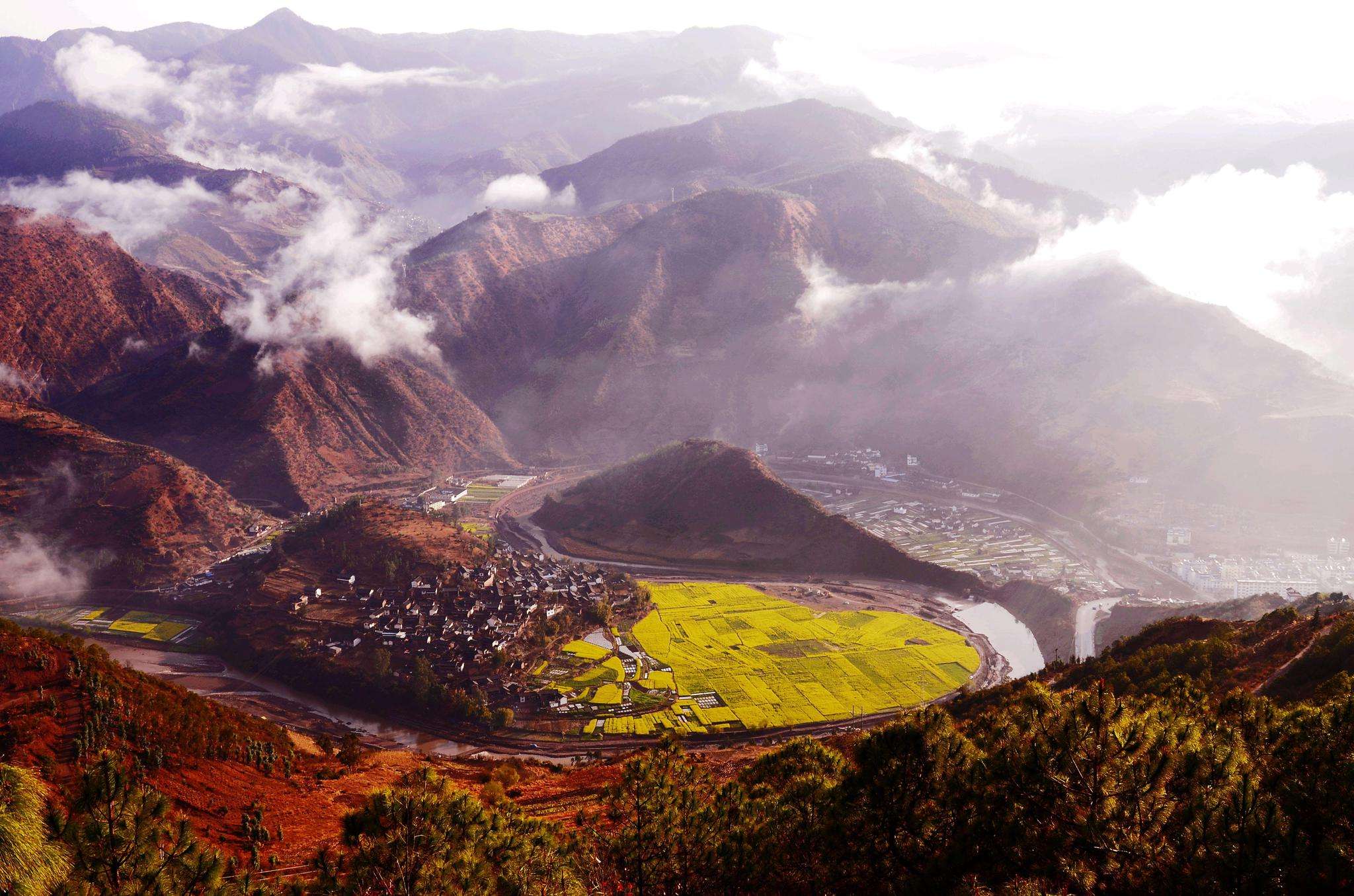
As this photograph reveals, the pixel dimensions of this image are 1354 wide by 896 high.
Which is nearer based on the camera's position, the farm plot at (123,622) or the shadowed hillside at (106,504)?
the farm plot at (123,622)

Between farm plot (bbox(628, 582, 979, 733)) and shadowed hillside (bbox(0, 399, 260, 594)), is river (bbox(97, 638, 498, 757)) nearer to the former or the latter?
farm plot (bbox(628, 582, 979, 733))

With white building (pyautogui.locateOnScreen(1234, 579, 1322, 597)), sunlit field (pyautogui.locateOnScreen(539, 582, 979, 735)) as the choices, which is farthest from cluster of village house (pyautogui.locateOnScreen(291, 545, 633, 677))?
white building (pyautogui.locateOnScreen(1234, 579, 1322, 597))

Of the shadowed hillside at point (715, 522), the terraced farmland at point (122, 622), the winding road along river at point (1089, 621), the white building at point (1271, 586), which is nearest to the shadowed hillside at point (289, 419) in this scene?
the terraced farmland at point (122, 622)

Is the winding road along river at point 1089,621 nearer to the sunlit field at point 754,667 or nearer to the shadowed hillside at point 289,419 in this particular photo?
the sunlit field at point 754,667

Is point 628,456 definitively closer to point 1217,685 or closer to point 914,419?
point 914,419

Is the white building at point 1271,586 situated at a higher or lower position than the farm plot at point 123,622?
lower

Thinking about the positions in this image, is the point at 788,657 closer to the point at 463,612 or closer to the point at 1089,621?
the point at 463,612
